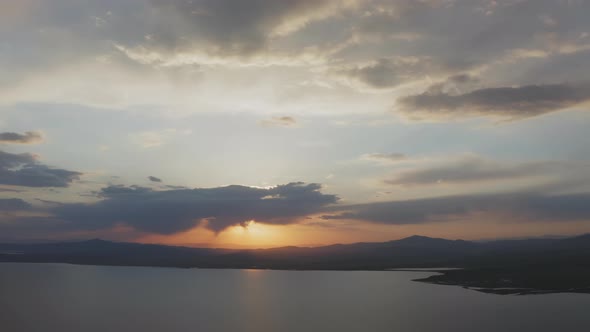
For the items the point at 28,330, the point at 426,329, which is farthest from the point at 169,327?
the point at 426,329

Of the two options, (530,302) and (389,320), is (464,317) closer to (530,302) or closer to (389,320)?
(389,320)

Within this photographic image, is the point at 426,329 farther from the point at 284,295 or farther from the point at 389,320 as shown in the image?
the point at 284,295

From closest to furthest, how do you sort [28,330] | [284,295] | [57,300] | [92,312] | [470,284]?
[28,330], [92,312], [57,300], [284,295], [470,284]

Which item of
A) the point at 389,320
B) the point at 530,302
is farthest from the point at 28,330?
the point at 530,302

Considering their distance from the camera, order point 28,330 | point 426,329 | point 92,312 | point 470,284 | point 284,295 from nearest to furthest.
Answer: point 426,329
point 28,330
point 92,312
point 284,295
point 470,284

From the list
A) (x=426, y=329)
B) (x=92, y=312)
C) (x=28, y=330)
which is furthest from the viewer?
(x=92, y=312)

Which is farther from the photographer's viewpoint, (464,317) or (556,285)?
(556,285)

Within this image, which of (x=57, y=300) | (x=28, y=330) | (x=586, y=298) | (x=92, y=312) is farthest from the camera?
(x=57, y=300)

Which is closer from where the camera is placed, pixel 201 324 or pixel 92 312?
pixel 201 324
